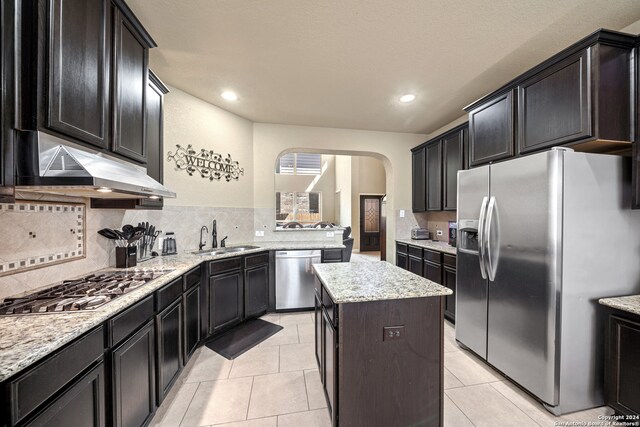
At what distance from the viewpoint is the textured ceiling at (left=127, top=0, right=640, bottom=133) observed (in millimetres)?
1717

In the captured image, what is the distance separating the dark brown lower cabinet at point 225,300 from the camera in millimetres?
2596

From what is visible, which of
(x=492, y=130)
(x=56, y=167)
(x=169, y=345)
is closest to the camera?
(x=56, y=167)

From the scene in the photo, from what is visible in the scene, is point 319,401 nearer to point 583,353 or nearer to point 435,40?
point 583,353

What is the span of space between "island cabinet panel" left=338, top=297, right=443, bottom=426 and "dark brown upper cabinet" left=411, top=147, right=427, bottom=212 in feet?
9.59

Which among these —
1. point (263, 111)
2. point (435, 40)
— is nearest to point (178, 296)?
point (263, 111)

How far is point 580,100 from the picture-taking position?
1696 mm

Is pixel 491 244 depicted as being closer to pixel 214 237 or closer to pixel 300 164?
pixel 214 237

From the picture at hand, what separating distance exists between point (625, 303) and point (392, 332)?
1.54 metres

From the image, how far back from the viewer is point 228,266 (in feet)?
8.98

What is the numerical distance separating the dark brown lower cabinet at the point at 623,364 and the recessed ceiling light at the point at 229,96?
3892 millimetres

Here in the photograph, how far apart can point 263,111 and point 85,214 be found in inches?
93.4

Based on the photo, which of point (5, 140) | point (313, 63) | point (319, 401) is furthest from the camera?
point (313, 63)

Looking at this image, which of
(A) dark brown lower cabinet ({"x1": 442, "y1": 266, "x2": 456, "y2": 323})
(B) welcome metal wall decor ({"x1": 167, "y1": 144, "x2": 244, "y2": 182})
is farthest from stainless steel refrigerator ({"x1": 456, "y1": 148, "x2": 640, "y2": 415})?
(B) welcome metal wall decor ({"x1": 167, "y1": 144, "x2": 244, "y2": 182})

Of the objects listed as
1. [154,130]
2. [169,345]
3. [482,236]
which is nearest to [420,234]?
[482,236]
